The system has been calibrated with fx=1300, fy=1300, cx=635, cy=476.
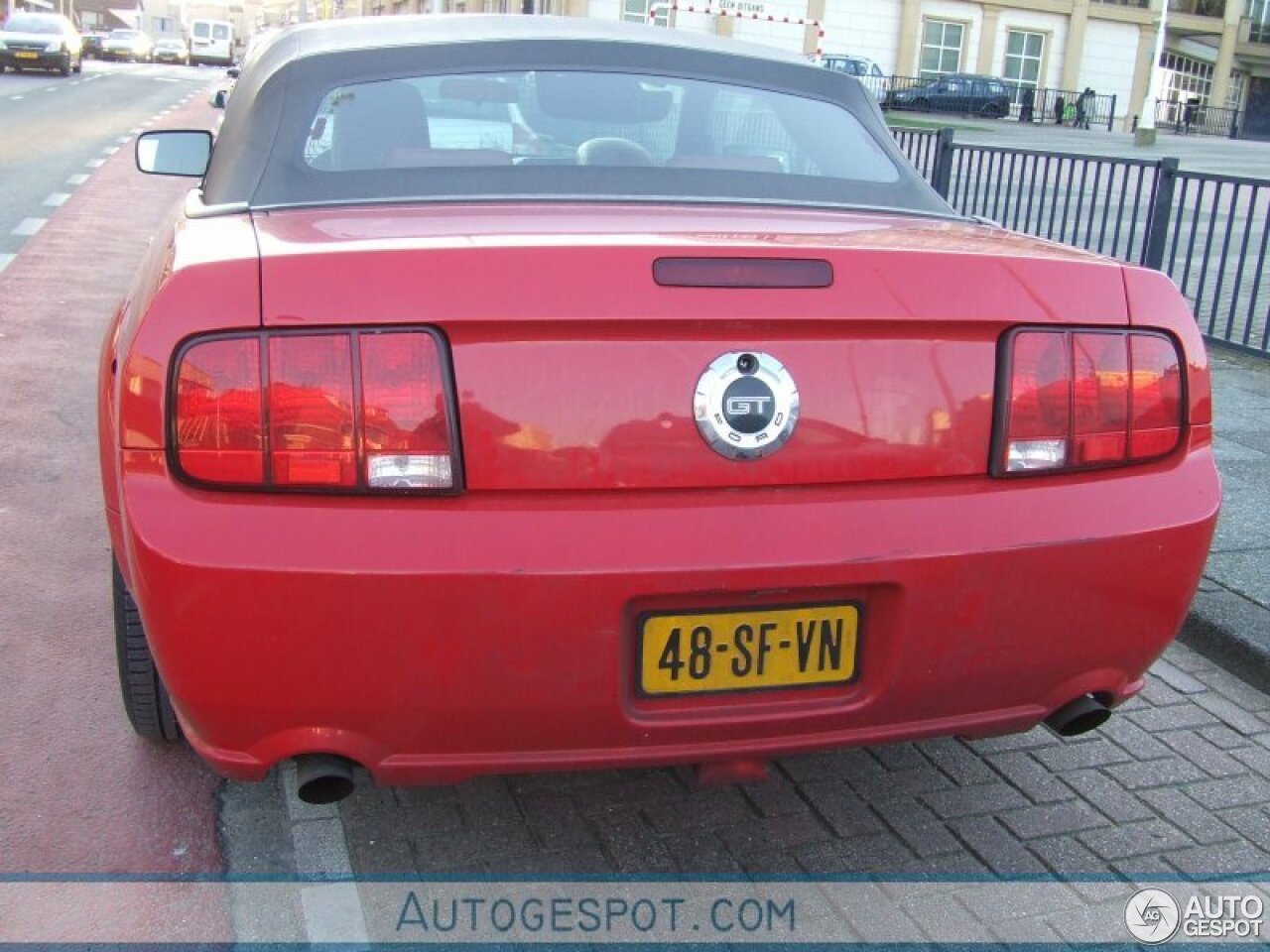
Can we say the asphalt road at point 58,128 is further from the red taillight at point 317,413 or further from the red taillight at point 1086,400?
the red taillight at point 1086,400

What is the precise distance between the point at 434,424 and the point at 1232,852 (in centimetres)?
205

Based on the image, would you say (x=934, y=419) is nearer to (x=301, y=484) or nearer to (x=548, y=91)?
(x=301, y=484)

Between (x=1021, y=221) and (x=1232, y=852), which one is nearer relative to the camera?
(x=1232, y=852)

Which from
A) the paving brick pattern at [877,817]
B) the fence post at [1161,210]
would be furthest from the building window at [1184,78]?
the paving brick pattern at [877,817]

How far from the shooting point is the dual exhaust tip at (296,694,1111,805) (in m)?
2.29

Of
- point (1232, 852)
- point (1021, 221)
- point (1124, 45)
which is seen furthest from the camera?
point (1124, 45)

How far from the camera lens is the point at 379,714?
222 cm

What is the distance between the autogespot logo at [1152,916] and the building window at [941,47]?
146 feet

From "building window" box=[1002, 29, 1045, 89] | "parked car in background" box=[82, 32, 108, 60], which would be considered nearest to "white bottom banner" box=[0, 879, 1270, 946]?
"building window" box=[1002, 29, 1045, 89]

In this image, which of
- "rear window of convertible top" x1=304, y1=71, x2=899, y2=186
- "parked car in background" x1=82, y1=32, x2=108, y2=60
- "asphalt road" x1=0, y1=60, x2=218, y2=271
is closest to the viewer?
"rear window of convertible top" x1=304, y1=71, x2=899, y2=186

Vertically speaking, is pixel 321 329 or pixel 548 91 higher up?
pixel 548 91

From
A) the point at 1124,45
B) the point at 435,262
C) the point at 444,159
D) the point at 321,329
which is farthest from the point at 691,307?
the point at 1124,45

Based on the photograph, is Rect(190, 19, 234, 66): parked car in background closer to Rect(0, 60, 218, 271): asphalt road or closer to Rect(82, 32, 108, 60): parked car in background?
Rect(82, 32, 108, 60): parked car in background

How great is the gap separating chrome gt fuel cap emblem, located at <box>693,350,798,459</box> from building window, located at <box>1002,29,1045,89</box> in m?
47.3
